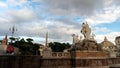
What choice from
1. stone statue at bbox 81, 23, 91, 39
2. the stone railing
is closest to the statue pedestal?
the stone railing

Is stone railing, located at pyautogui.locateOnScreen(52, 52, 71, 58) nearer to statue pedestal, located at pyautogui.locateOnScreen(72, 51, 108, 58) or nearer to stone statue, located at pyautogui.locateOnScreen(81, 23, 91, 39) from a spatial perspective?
statue pedestal, located at pyautogui.locateOnScreen(72, 51, 108, 58)

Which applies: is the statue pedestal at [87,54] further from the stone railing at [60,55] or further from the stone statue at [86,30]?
the stone statue at [86,30]

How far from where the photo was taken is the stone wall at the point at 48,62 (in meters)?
21.4

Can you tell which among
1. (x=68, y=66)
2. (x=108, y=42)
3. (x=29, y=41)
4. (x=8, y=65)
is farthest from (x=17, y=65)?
(x=108, y=42)

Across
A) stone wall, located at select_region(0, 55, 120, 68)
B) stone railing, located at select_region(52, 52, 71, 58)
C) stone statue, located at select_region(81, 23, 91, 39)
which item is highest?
stone statue, located at select_region(81, 23, 91, 39)

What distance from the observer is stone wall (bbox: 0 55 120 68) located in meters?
21.4

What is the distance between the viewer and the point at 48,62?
78.0ft

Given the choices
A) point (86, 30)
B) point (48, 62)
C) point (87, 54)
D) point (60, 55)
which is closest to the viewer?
point (48, 62)

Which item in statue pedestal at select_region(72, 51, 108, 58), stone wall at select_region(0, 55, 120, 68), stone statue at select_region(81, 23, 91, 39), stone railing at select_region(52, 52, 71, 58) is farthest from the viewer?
stone statue at select_region(81, 23, 91, 39)

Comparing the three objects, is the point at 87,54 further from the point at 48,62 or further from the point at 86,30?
the point at 48,62

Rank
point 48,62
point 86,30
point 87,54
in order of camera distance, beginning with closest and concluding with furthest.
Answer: point 48,62, point 87,54, point 86,30

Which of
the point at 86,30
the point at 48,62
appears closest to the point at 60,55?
the point at 48,62

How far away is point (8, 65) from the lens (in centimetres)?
2128

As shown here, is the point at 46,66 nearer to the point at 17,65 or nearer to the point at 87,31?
the point at 17,65
